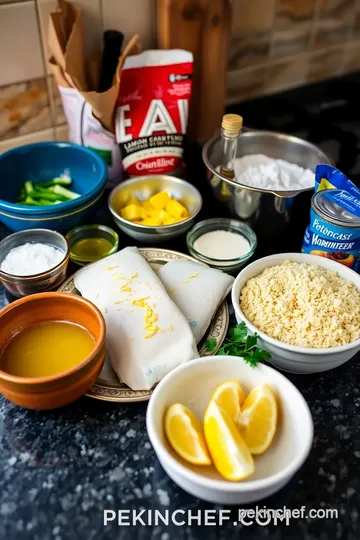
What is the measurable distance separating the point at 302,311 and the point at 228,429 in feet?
0.73

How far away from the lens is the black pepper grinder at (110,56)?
1.01 metres

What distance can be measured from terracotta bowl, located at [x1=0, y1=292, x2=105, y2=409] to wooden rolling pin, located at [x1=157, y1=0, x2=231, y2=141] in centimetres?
58

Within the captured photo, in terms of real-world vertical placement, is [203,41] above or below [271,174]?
above

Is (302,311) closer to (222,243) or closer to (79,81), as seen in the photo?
(222,243)

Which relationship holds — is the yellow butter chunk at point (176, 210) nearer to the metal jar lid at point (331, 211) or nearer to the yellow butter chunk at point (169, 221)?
the yellow butter chunk at point (169, 221)

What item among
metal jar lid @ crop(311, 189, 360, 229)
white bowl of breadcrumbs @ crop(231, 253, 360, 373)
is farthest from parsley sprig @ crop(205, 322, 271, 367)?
metal jar lid @ crop(311, 189, 360, 229)

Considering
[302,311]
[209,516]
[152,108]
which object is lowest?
[209,516]

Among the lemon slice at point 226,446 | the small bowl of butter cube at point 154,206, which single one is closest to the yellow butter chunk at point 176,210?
the small bowl of butter cube at point 154,206

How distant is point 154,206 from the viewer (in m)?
1.03

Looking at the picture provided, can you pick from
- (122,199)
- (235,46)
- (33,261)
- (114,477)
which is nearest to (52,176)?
(122,199)

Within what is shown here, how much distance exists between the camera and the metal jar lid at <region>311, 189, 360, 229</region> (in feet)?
2.73

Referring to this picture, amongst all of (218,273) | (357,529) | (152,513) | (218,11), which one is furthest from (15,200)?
(357,529)

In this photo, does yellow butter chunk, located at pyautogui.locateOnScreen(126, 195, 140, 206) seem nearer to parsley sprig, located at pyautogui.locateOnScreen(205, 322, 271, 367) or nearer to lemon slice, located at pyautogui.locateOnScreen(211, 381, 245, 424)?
parsley sprig, located at pyautogui.locateOnScreen(205, 322, 271, 367)

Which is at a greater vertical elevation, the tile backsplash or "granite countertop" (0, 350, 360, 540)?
the tile backsplash
